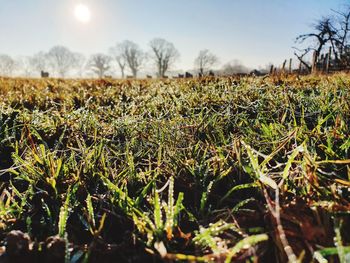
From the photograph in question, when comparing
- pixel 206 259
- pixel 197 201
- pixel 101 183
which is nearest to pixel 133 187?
pixel 101 183

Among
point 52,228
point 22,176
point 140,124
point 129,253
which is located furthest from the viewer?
point 140,124

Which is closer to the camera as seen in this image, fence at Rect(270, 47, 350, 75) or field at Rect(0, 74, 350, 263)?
field at Rect(0, 74, 350, 263)

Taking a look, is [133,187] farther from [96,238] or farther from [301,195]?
[301,195]

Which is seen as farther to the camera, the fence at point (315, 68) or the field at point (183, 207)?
the fence at point (315, 68)

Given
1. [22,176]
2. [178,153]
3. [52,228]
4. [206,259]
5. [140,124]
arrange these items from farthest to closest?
1. [140,124]
2. [178,153]
3. [22,176]
4. [52,228]
5. [206,259]

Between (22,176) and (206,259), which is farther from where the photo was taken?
(22,176)

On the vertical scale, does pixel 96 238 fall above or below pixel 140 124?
below

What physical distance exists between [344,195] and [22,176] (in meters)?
1.09

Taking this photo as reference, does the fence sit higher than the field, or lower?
higher

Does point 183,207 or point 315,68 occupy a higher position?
point 315,68

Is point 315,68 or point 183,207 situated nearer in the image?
point 183,207

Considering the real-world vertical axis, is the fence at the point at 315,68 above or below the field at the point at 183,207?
above

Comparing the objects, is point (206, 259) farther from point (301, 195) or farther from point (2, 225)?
point (2, 225)

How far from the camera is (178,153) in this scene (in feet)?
4.19
